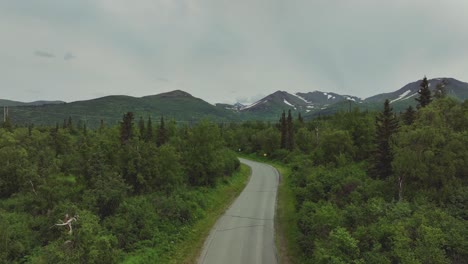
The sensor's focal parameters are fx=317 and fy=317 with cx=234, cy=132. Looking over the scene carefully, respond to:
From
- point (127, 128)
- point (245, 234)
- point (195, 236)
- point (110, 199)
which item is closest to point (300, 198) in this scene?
point (245, 234)

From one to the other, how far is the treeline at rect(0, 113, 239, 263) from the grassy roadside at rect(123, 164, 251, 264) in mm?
323

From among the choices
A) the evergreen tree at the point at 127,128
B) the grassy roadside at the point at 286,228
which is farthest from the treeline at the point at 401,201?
the evergreen tree at the point at 127,128

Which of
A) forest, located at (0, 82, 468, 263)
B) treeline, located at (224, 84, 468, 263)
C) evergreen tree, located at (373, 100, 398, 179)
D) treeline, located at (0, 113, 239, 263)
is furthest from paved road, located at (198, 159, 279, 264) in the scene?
evergreen tree, located at (373, 100, 398, 179)

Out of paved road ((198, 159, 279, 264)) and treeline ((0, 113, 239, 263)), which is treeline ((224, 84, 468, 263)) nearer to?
paved road ((198, 159, 279, 264))

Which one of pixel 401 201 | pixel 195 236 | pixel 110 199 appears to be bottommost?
→ pixel 195 236

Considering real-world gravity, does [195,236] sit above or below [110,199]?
below

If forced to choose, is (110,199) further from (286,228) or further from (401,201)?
(401,201)

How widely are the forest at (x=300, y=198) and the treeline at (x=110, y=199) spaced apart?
0.31ft

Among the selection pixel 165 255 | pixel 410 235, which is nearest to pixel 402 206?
pixel 410 235

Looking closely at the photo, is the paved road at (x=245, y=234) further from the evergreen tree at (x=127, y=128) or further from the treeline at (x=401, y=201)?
the evergreen tree at (x=127, y=128)

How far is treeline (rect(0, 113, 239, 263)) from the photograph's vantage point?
16627 millimetres

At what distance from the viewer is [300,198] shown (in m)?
28.4

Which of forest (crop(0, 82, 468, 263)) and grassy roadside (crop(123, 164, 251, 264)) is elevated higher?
forest (crop(0, 82, 468, 263))

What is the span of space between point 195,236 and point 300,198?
10706 millimetres
